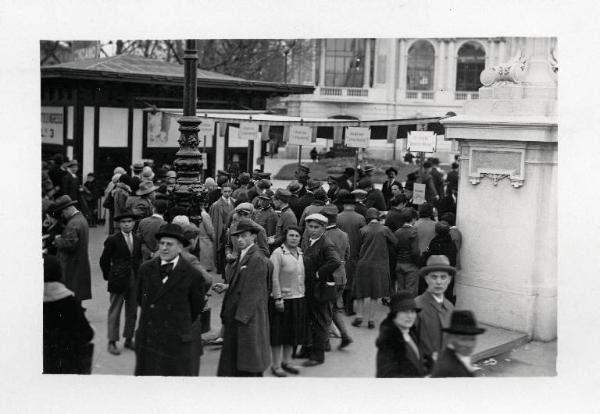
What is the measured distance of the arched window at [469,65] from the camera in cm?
4538

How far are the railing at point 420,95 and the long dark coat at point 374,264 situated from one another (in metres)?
33.7

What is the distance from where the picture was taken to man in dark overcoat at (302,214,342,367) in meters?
8.35

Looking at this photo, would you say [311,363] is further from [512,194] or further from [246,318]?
[512,194]

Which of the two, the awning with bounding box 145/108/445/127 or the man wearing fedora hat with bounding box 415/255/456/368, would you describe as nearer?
the man wearing fedora hat with bounding box 415/255/456/368

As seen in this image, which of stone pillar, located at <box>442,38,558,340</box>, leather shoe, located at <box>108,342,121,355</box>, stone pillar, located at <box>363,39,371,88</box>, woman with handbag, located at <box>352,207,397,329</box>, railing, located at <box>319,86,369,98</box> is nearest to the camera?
leather shoe, located at <box>108,342,121,355</box>

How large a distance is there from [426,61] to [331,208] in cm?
4183

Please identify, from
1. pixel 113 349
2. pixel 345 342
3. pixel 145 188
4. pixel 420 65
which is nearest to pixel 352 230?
pixel 345 342

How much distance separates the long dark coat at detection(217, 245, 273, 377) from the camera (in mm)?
7352

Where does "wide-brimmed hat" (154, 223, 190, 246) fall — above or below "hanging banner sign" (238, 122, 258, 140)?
below

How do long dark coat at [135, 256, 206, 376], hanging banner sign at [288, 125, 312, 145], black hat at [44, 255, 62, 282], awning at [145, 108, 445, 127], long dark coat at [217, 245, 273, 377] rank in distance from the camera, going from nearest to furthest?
long dark coat at [135, 256, 206, 376]
black hat at [44, 255, 62, 282]
long dark coat at [217, 245, 273, 377]
awning at [145, 108, 445, 127]
hanging banner sign at [288, 125, 312, 145]

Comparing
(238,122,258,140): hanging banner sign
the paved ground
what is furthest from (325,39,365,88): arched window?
the paved ground

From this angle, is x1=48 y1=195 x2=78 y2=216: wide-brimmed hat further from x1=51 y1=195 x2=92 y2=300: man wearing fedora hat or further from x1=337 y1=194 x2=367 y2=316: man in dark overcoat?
x1=337 y1=194 x2=367 y2=316: man in dark overcoat

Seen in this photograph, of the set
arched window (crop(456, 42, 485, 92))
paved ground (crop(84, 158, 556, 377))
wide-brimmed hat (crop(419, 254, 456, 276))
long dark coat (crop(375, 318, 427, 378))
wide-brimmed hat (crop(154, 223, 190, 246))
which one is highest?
arched window (crop(456, 42, 485, 92))

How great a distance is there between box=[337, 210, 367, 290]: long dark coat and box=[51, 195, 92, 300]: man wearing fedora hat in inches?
134
